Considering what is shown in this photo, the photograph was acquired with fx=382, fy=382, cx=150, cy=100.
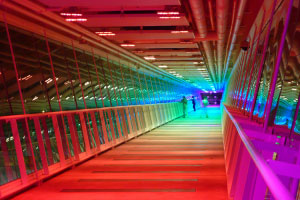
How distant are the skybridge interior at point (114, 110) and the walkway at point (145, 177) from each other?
3 centimetres

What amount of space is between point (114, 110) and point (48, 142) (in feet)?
19.2

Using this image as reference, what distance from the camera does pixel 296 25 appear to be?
389cm

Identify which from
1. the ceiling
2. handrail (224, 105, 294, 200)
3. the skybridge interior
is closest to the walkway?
the skybridge interior

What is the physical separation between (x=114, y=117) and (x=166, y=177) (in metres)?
6.45

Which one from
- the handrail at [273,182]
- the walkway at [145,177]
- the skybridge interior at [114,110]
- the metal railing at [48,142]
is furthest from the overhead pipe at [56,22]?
the handrail at [273,182]

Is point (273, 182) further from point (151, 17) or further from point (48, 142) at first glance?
point (151, 17)

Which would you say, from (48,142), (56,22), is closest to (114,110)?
(56,22)

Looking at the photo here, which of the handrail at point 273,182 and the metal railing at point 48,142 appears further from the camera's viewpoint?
the metal railing at point 48,142

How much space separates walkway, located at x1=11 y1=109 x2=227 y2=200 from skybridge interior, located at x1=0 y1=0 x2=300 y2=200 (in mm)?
27

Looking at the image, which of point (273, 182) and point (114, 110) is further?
point (114, 110)

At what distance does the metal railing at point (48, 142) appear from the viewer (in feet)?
22.3

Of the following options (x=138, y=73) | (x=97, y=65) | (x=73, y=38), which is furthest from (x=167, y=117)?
(x=73, y=38)

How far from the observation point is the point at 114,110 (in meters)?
14.0

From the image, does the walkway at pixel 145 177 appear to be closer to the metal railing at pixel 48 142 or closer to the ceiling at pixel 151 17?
the metal railing at pixel 48 142
